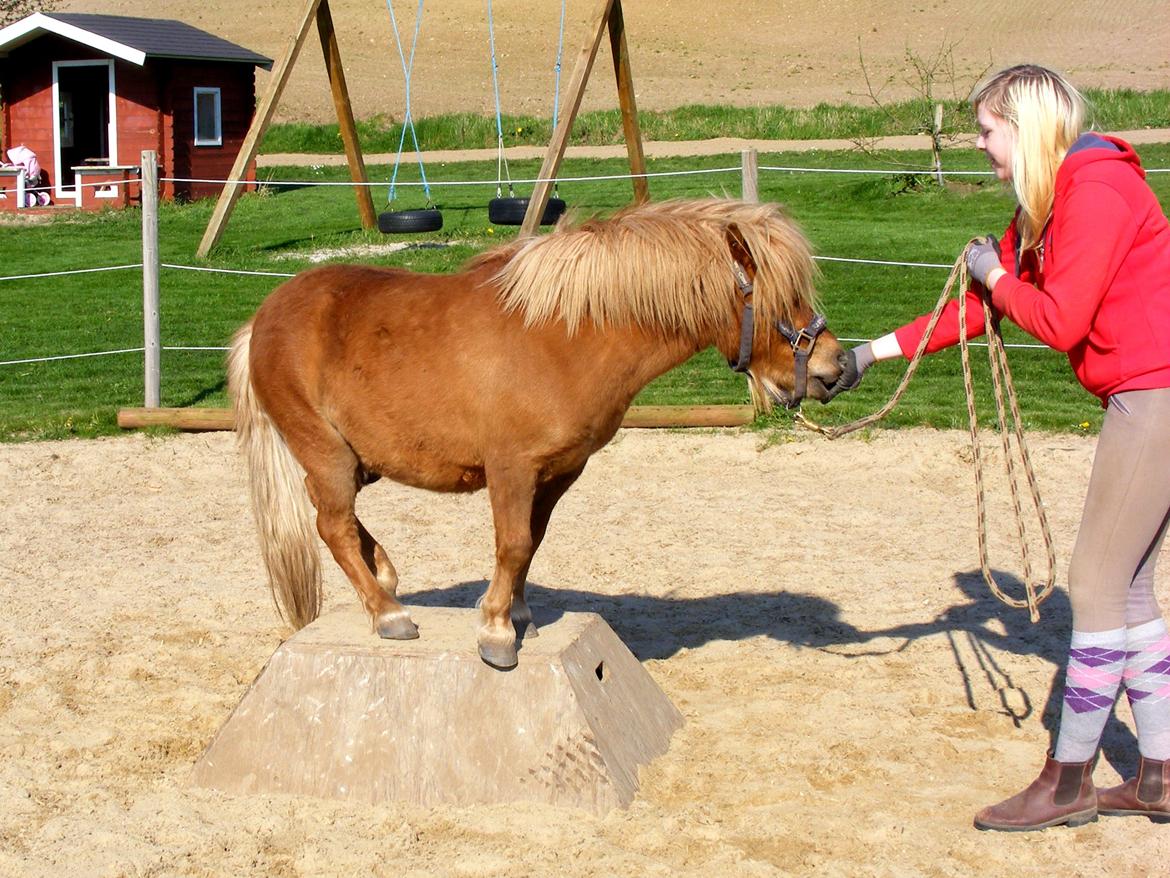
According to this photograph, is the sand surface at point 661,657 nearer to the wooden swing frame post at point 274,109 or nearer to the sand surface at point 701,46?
the wooden swing frame post at point 274,109

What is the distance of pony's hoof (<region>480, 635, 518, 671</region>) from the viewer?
3893mm

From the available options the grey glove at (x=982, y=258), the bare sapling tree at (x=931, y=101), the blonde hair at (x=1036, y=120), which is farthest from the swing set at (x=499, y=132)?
the blonde hair at (x=1036, y=120)

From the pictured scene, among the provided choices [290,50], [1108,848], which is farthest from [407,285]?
[290,50]

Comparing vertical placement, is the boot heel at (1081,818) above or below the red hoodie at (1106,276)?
below

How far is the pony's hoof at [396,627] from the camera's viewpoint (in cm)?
423

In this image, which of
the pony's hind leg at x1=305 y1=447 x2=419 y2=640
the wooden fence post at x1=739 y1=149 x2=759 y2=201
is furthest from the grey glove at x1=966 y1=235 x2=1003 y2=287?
the wooden fence post at x1=739 y1=149 x2=759 y2=201

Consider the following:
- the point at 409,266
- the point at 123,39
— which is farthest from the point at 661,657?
the point at 123,39

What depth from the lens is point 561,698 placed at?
12.8 feet

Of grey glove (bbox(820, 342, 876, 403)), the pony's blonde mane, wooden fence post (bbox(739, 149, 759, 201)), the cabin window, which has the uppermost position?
the cabin window

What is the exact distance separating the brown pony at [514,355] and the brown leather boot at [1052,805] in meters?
1.29

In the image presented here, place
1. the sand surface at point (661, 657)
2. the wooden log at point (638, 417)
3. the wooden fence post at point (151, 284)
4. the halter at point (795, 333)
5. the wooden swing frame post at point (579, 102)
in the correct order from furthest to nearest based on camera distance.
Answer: the wooden swing frame post at point (579, 102)
the wooden fence post at point (151, 284)
the wooden log at point (638, 417)
the halter at point (795, 333)
the sand surface at point (661, 657)

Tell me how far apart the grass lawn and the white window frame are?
1.23 m

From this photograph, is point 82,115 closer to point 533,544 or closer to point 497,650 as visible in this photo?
point 533,544

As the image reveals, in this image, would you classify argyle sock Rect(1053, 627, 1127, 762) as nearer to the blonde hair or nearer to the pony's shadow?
the pony's shadow
